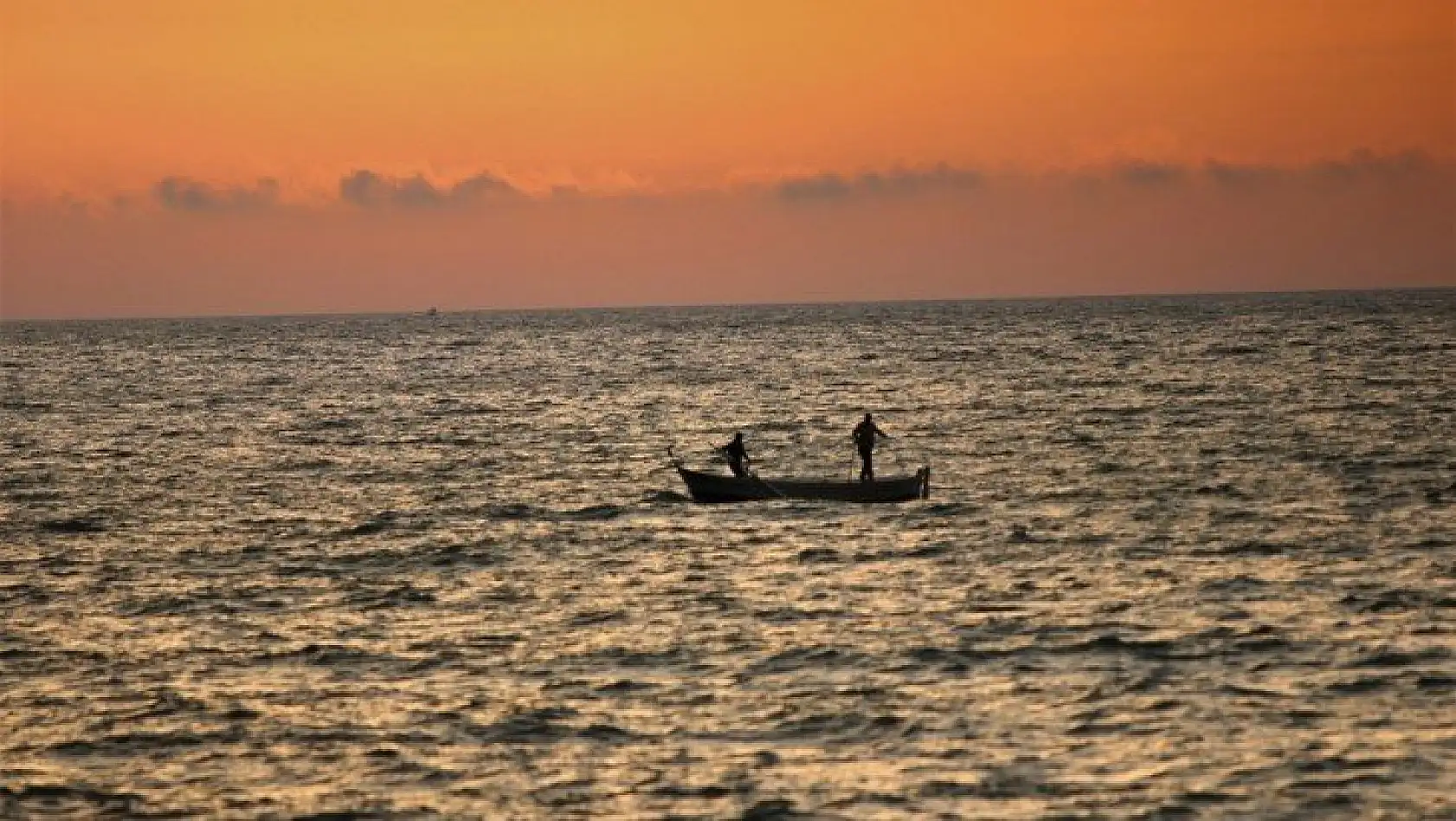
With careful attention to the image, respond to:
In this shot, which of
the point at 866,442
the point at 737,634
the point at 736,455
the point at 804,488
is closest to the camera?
the point at 737,634

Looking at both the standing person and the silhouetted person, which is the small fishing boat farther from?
the standing person

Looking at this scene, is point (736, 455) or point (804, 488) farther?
point (736, 455)

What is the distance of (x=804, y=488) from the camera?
50.6m

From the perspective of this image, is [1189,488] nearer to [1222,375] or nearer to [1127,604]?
[1127,604]

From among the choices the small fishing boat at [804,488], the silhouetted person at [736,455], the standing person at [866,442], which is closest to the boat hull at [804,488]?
the small fishing boat at [804,488]

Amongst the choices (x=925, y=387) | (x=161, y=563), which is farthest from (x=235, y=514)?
(x=925, y=387)

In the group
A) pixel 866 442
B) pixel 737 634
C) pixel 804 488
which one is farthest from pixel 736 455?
pixel 737 634

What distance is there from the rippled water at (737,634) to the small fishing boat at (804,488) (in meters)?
0.58

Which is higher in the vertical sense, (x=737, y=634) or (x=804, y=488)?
(x=804, y=488)

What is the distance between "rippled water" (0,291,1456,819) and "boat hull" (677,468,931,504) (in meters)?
0.56

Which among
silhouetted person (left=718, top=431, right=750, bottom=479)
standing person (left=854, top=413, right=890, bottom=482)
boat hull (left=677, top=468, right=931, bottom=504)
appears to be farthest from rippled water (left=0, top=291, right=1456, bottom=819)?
standing person (left=854, top=413, right=890, bottom=482)

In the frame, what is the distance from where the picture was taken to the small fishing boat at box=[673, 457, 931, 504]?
49.4m

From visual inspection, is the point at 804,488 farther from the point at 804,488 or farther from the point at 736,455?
the point at 736,455

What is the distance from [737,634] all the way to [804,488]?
18823 mm
